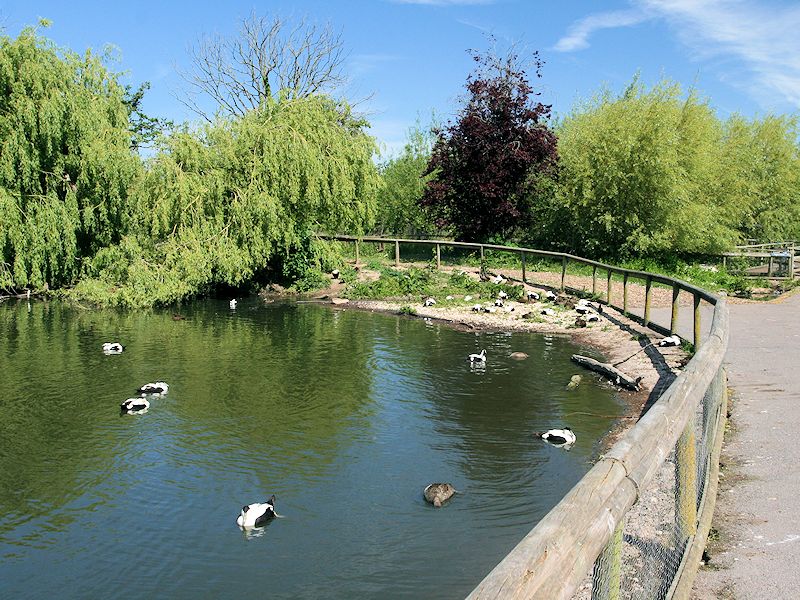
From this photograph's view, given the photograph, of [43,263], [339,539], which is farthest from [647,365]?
[43,263]

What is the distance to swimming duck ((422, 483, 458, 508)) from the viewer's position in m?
7.83

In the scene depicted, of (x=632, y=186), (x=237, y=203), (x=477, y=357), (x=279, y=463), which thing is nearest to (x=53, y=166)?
(x=237, y=203)

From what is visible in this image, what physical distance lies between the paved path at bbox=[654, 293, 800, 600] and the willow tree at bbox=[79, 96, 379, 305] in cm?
1606

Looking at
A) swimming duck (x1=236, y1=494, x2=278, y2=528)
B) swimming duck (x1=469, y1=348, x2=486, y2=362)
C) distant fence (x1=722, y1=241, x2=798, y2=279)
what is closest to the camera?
swimming duck (x1=236, y1=494, x2=278, y2=528)

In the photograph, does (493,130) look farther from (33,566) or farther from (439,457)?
(33,566)

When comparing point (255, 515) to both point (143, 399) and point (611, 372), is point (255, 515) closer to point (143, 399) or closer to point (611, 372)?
point (143, 399)

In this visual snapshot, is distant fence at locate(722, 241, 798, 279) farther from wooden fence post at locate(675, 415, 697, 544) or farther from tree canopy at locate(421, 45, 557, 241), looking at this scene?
wooden fence post at locate(675, 415, 697, 544)

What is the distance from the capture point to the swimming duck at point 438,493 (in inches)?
308

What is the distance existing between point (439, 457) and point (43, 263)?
672 inches

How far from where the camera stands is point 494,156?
1187 inches

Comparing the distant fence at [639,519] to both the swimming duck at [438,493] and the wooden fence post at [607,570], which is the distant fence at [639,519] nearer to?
the wooden fence post at [607,570]

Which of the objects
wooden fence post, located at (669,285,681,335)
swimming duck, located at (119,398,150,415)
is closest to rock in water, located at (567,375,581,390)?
wooden fence post, located at (669,285,681,335)

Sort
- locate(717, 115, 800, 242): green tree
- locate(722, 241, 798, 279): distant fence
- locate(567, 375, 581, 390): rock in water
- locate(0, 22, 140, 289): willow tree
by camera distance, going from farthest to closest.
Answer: locate(717, 115, 800, 242): green tree → locate(722, 241, 798, 279): distant fence → locate(0, 22, 140, 289): willow tree → locate(567, 375, 581, 390): rock in water

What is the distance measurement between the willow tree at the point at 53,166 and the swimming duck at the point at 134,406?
40.9 ft
